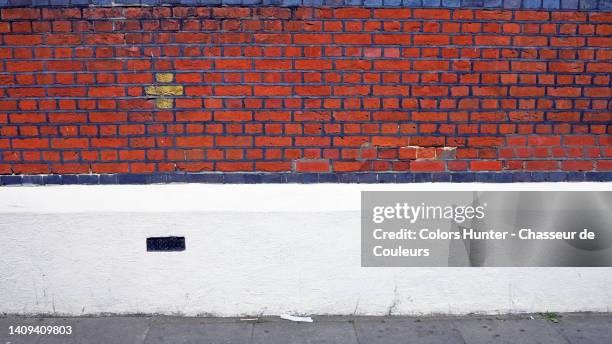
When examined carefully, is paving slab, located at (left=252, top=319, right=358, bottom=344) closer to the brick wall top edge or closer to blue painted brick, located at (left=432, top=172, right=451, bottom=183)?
blue painted brick, located at (left=432, top=172, right=451, bottom=183)

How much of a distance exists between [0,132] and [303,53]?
2.38m

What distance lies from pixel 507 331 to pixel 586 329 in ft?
2.04

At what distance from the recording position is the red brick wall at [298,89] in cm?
350

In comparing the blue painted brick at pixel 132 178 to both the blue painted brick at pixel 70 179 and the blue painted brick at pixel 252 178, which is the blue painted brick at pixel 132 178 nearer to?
the blue painted brick at pixel 70 179

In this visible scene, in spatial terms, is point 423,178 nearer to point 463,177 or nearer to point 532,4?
point 463,177

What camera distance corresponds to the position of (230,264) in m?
3.74

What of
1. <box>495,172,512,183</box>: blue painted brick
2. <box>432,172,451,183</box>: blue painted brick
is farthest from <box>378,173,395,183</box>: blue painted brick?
<box>495,172,512,183</box>: blue painted brick

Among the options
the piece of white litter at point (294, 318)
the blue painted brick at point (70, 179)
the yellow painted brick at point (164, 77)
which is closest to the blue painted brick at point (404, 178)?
the piece of white litter at point (294, 318)

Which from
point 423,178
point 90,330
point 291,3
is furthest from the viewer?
point 423,178

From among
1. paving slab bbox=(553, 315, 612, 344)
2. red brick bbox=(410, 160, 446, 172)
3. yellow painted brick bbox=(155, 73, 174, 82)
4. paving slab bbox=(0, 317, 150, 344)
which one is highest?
yellow painted brick bbox=(155, 73, 174, 82)

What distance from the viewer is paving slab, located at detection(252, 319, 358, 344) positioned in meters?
3.51

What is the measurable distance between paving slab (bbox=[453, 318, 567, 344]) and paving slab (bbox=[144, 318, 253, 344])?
1682 millimetres

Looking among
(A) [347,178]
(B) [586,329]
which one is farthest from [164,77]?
(B) [586,329]

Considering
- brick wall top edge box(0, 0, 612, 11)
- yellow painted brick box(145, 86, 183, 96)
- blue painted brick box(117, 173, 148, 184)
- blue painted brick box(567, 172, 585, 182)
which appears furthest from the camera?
blue painted brick box(567, 172, 585, 182)
